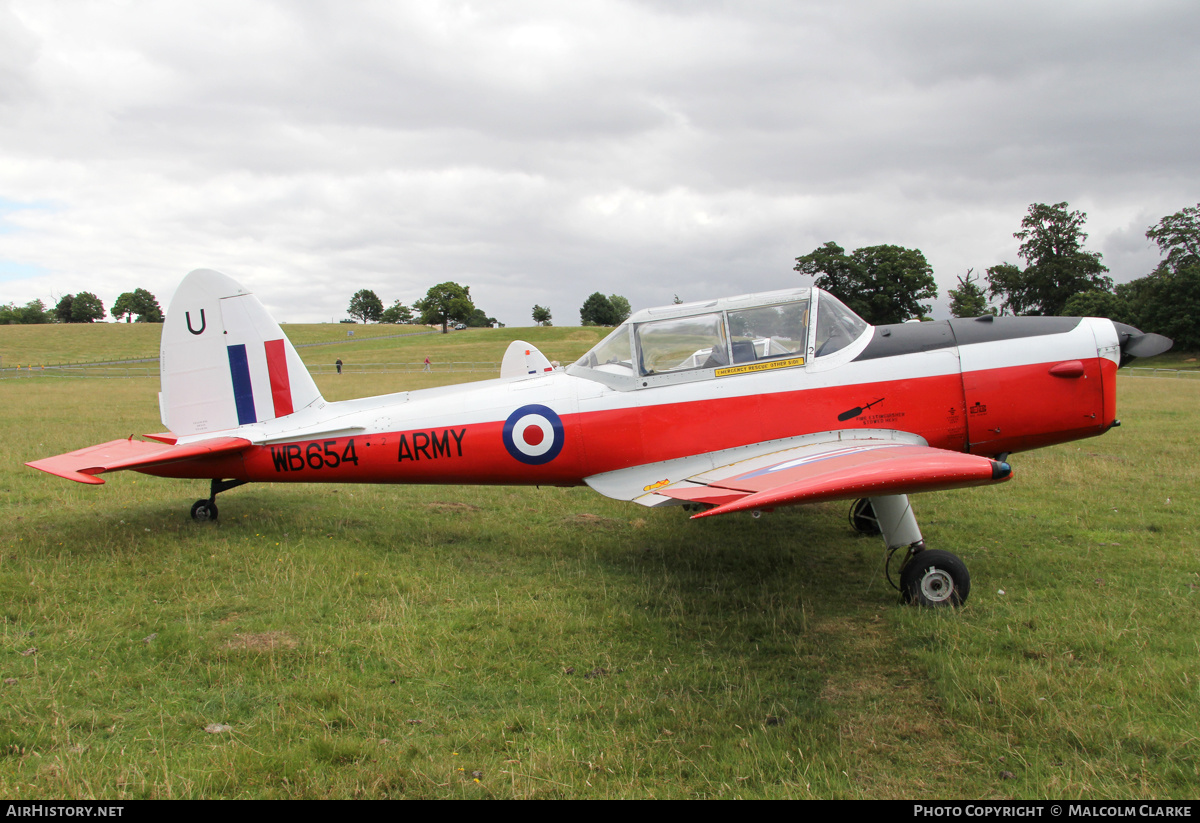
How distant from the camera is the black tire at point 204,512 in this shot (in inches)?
273

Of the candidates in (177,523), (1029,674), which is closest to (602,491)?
(1029,674)

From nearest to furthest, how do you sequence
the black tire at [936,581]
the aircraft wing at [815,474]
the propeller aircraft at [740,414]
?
the aircraft wing at [815,474], the black tire at [936,581], the propeller aircraft at [740,414]

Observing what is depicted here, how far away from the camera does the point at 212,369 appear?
6.81m

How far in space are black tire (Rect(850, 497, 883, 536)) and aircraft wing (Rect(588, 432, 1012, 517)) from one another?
171 cm

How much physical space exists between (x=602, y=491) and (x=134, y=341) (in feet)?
267

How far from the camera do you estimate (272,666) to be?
3.95 metres

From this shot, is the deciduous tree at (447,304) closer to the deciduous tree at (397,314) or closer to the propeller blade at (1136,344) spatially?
the deciduous tree at (397,314)

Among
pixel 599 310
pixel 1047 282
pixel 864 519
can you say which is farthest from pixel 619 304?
pixel 864 519

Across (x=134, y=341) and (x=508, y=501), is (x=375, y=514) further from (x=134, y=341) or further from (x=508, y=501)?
(x=134, y=341)

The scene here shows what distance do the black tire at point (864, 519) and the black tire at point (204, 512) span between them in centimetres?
692

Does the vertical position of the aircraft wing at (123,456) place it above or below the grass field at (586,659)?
above

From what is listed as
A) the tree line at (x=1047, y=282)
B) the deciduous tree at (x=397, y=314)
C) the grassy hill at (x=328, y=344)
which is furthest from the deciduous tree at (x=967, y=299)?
the deciduous tree at (x=397, y=314)

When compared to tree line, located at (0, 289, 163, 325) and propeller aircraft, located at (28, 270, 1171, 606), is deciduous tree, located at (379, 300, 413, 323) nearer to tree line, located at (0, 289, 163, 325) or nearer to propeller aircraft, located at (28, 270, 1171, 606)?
tree line, located at (0, 289, 163, 325)

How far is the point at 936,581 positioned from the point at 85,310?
149m
